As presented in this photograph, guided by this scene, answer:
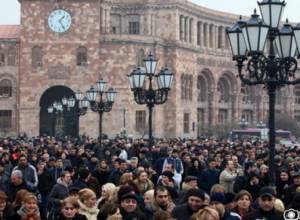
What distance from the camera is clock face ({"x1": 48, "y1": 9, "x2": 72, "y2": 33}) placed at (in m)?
54.5

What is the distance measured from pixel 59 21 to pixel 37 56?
2.99m

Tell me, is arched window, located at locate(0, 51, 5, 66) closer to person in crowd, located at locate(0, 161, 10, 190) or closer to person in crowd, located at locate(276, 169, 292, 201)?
person in crowd, located at locate(0, 161, 10, 190)

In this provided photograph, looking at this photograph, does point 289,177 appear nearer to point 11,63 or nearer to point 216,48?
point 11,63

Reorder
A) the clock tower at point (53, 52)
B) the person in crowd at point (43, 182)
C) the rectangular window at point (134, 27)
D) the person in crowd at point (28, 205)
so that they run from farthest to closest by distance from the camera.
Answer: the rectangular window at point (134, 27)
the clock tower at point (53, 52)
the person in crowd at point (43, 182)
the person in crowd at point (28, 205)

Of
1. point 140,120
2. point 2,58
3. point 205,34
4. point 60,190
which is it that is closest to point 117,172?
point 60,190

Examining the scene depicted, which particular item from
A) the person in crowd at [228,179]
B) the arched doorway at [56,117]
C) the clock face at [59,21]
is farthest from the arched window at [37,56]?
the person in crowd at [228,179]

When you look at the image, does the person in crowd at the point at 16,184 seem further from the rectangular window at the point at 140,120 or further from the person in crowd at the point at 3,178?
the rectangular window at the point at 140,120

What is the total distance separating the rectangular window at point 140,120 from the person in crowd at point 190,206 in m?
46.3

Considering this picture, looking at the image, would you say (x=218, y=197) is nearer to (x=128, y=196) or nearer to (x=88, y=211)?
(x=128, y=196)

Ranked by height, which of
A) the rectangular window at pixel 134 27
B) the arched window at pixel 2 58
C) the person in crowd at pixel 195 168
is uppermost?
the rectangular window at pixel 134 27

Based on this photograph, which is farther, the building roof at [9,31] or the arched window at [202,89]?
the arched window at [202,89]

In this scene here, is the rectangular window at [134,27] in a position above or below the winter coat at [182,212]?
above

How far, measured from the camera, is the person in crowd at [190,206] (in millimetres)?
10023

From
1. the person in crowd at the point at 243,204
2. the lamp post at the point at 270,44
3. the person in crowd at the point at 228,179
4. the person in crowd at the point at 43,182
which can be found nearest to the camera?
the person in crowd at the point at 243,204
